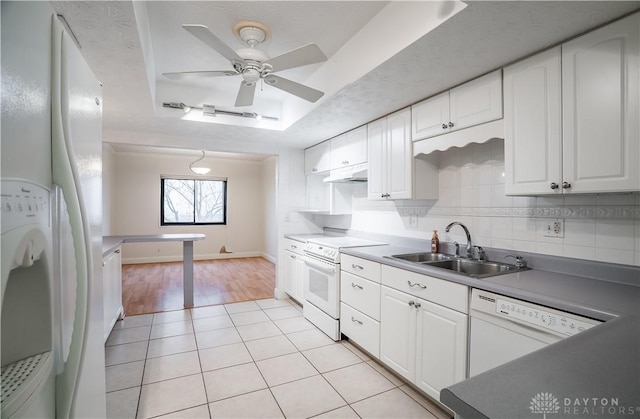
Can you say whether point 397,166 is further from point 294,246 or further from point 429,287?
point 294,246

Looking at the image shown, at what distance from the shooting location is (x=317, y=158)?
13.6 ft

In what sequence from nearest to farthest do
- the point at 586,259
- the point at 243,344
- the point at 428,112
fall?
the point at 586,259, the point at 428,112, the point at 243,344

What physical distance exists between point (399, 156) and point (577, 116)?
129 cm

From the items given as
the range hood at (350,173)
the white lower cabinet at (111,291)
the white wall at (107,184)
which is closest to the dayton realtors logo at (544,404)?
the range hood at (350,173)

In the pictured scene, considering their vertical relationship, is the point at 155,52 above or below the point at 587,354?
above

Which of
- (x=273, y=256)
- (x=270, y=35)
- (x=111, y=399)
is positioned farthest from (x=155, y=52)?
(x=273, y=256)

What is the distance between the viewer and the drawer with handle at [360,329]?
2.49 metres

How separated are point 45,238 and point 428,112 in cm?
239

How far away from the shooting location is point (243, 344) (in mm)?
2898

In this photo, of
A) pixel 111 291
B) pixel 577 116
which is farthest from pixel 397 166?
pixel 111 291

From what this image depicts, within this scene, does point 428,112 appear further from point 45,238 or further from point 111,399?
point 111,399

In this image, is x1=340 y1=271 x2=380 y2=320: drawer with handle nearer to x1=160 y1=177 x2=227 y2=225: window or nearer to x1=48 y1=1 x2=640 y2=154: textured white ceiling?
x1=48 y1=1 x2=640 y2=154: textured white ceiling

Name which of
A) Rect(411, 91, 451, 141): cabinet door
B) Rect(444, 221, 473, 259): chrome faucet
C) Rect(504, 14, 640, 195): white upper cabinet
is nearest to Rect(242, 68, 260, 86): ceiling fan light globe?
Rect(411, 91, 451, 141): cabinet door

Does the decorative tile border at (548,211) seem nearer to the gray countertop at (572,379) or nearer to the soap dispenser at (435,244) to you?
Result: the soap dispenser at (435,244)
